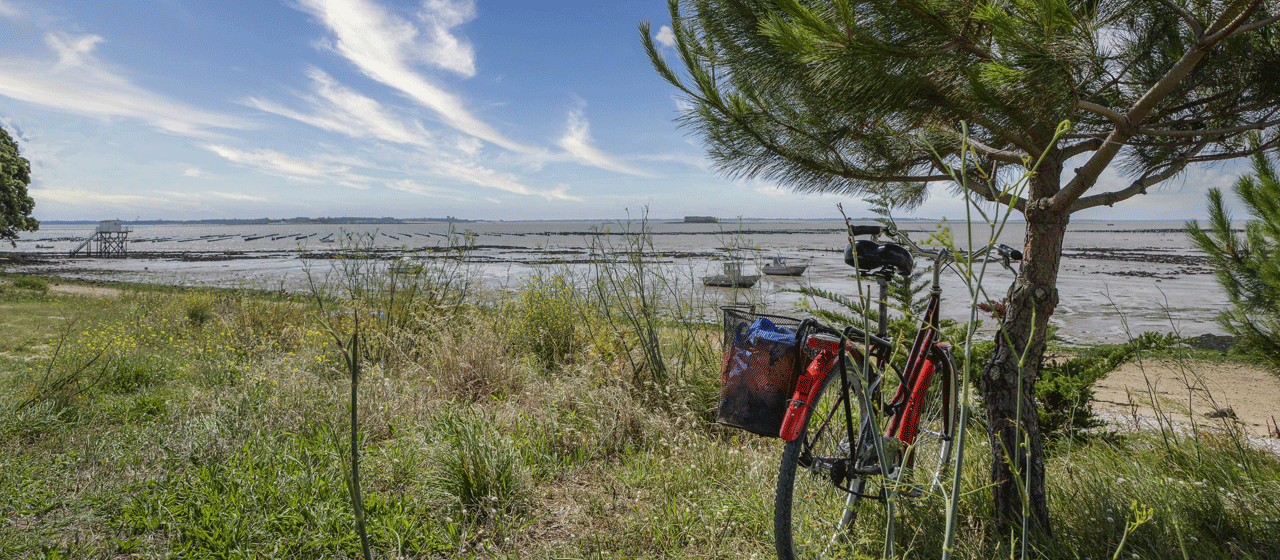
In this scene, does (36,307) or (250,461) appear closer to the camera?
(250,461)

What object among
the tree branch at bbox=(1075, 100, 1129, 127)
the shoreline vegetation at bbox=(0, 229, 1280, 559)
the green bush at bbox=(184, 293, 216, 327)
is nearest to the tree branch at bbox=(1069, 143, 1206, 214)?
the tree branch at bbox=(1075, 100, 1129, 127)

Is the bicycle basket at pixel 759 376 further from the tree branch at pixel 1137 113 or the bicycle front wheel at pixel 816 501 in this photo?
the tree branch at pixel 1137 113

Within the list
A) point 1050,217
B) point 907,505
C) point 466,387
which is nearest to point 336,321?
point 466,387

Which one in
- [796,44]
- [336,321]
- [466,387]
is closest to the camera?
[796,44]

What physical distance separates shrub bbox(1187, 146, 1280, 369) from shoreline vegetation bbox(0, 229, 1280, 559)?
856 millimetres

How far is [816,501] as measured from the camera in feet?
8.07

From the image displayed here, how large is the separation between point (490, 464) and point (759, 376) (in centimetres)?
137

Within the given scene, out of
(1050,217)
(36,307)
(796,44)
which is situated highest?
(796,44)

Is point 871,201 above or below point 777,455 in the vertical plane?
above

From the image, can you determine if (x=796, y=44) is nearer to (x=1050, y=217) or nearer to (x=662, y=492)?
(x=1050, y=217)

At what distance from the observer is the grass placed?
222cm

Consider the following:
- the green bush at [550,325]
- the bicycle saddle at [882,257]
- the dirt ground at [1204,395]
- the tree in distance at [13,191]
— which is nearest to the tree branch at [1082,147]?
the bicycle saddle at [882,257]

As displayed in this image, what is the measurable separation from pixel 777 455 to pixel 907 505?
0.87m

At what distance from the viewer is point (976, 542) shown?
86.0 inches
